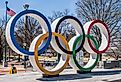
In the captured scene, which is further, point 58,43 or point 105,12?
point 105,12

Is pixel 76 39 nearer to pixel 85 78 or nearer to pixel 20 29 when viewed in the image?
pixel 85 78

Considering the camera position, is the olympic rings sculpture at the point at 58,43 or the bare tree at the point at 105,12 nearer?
the olympic rings sculpture at the point at 58,43

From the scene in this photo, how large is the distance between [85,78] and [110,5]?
84.9 feet

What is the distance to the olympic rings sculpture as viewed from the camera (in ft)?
78.6

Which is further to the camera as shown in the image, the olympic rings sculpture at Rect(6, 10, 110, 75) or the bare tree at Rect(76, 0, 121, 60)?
the bare tree at Rect(76, 0, 121, 60)

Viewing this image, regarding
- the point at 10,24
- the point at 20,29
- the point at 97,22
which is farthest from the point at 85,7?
the point at 10,24

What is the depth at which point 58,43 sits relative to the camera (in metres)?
26.3

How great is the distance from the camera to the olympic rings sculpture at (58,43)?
24.0 metres

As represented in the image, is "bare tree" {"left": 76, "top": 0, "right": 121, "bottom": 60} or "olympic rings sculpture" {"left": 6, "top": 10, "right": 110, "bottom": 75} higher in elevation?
"bare tree" {"left": 76, "top": 0, "right": 121, "bottom": 60}

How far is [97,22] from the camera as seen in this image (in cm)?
2964

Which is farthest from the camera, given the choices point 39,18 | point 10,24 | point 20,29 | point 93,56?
point 20,29

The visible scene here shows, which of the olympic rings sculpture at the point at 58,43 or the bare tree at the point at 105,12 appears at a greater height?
the bare tree at the point at 105,12

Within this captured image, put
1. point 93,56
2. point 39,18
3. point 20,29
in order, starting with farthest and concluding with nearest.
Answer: point 20,29 → point 93,56 → point 39,18

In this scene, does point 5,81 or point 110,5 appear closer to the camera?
point 5,81
